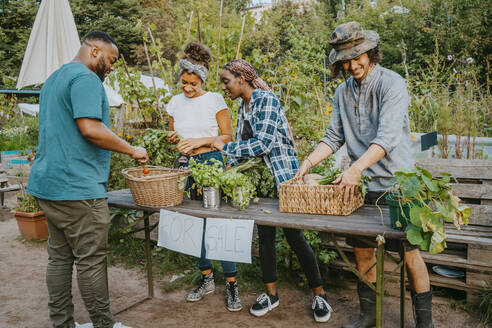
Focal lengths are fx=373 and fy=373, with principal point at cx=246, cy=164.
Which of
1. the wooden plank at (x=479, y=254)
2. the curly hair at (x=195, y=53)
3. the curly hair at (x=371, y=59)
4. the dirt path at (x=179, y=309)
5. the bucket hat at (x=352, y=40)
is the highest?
the curly hair at (x=195, y=53)

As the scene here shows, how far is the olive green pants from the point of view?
2.05m

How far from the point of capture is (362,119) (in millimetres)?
2121

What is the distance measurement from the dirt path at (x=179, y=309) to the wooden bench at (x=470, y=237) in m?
0.21

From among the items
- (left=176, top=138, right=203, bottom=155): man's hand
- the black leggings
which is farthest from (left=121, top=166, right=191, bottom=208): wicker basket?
the black leggings

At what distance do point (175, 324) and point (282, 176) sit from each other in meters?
1.38

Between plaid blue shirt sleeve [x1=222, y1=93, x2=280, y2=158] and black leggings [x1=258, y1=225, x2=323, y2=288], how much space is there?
0.60 meters

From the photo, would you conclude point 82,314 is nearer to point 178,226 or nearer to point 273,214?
point 178,226

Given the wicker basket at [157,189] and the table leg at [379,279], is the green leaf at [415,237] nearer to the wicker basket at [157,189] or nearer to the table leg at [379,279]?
the table leg at [379,279]

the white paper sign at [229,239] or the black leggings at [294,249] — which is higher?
the white paper sign at [229,239]

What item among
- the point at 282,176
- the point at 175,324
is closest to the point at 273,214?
the point at 282,176

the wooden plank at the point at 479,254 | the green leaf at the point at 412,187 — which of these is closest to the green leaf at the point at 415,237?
the green leaf at the point at 412,187

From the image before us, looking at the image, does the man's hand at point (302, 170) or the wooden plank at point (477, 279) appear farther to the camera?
the wooden plank at point (477, 279)

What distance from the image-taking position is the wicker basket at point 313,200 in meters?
1.98

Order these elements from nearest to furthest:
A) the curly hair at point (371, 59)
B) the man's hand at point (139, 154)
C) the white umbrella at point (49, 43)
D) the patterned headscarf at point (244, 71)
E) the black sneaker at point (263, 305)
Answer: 1. the curly hair at point (371, 59)
2. the man's hand at point (139, 154)
3. the patterned headscarf at point (244, 71)
4. the black sneaker at point (263, 305)
5. the white umbrella at point (49, 43)
